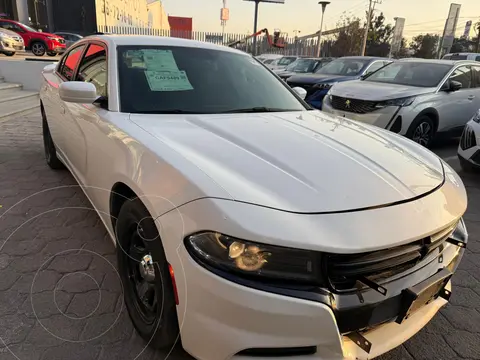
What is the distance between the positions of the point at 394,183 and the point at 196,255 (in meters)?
0.97

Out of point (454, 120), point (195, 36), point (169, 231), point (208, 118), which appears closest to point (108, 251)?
point (208, 118)

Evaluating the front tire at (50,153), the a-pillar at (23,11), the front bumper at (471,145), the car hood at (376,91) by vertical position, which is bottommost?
the front tire at (50,153)

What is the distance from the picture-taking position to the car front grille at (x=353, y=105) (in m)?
6.13

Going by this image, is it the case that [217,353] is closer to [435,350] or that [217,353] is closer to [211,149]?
[211,149]

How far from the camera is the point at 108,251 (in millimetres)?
2859

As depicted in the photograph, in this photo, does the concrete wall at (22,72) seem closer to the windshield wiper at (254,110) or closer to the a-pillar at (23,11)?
the windshield wiper at (254,110)

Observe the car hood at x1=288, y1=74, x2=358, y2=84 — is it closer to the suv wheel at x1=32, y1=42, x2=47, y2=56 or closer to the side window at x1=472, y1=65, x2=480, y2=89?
the side window at x1=472, y1=65, x2=480, y2=89

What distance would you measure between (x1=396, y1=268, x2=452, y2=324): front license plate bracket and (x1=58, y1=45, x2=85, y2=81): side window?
3401 mm

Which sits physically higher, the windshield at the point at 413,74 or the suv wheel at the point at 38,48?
the windshield at the point at 413,74

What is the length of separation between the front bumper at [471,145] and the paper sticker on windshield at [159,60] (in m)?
3.92

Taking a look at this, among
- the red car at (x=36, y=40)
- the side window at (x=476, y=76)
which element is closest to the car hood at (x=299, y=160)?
the side window at (x=476, y=76)

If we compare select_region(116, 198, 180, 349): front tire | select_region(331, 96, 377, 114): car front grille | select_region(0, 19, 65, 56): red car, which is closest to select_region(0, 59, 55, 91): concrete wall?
select_region(331, 96, 377, 114): car front grille

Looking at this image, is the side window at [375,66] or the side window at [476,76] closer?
the side window at [476,76]

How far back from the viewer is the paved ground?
1.98m
